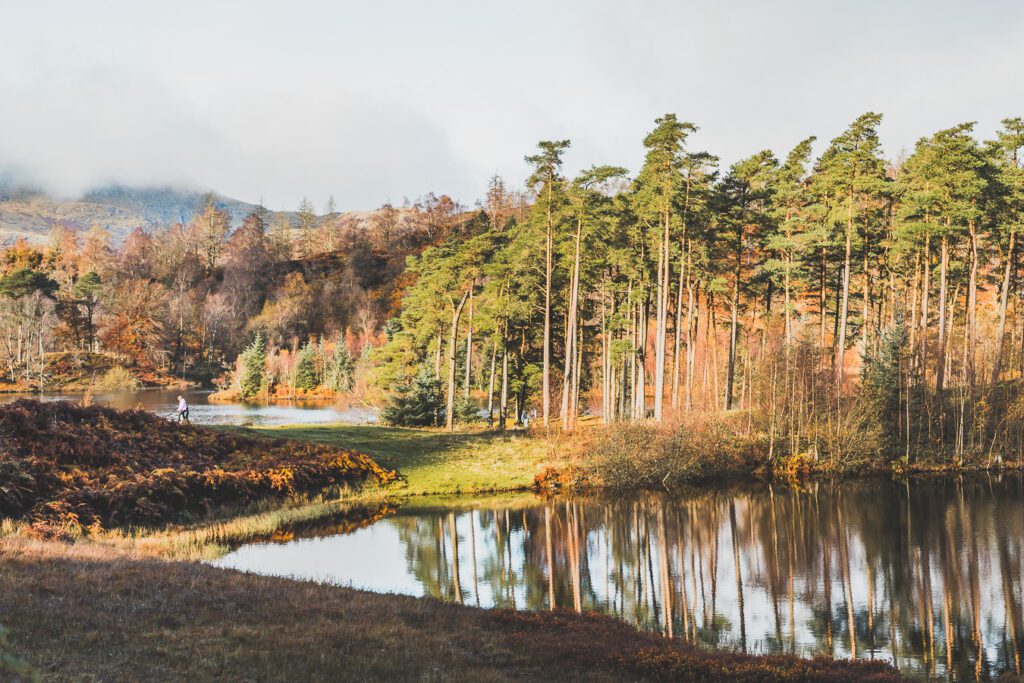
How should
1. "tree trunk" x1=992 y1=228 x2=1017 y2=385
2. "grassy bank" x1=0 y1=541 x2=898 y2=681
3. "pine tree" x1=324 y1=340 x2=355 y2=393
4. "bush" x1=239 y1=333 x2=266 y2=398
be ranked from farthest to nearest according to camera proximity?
"bush" x1=239 y1=333 x2=266 y2=398 → "pine tree" x1=324 y1=340 x2=355 y2=393 → "tree trunk" x1=992 y1=228 x2=1017 y2=385 → "grassy bank" x1=0 y1=541 x2=898 y2=681

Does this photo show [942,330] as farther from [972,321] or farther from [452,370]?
[452,370]

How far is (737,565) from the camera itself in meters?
21.7

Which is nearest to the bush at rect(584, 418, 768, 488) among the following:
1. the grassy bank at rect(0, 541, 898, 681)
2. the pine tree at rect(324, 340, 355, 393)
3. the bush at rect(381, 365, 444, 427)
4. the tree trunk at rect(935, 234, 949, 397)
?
the tree trunk at rect(935, 234, 949, 397)

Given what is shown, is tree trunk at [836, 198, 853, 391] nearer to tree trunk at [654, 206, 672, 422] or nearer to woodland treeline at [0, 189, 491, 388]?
tree trunk at [654, 206, 672, 422]

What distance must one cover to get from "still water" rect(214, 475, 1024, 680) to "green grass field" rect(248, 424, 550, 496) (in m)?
2.95

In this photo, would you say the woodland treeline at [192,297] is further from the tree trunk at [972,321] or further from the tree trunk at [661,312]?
the tree trunk at [972,321]

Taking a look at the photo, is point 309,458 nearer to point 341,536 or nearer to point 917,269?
point 341,536

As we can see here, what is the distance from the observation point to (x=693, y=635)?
603 inches

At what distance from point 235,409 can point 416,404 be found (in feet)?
97.6

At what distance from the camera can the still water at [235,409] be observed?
55.8 meters

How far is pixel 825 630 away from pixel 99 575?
1465cm

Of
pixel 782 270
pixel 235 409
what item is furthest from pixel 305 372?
pixel 782 270

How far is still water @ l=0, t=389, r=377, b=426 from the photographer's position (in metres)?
55.8

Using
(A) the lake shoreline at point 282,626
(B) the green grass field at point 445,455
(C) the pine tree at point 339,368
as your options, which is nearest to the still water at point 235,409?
(C) the pine tree at point 339,368
